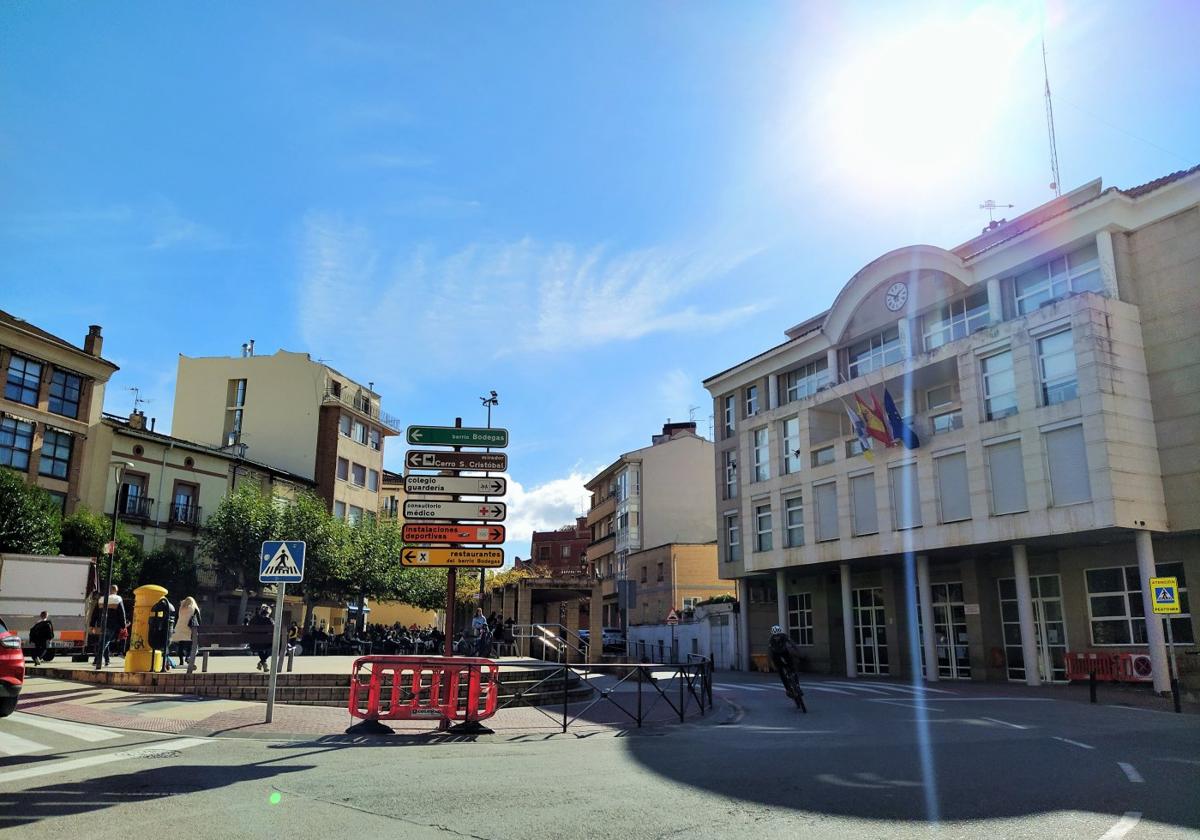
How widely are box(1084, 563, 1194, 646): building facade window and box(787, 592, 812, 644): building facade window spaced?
12.9 m

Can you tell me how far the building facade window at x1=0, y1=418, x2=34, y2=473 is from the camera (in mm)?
34031

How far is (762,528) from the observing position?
37.0 meters

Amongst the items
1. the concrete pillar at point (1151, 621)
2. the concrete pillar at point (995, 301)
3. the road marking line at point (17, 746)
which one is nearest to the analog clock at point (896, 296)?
the concrete pillar at point (995, 301)

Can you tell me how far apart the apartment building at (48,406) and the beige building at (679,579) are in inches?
1185

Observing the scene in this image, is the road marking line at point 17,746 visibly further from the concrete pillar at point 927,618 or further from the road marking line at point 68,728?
the concrete pillar at point 927,618

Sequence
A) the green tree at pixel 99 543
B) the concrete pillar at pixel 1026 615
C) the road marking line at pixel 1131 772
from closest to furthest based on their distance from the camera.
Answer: the road marking line at pixel 1131 772 → the concrete pillar at pixel 1026 615 → the green tree at pixel 99 543

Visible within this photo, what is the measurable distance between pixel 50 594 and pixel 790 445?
26570mm

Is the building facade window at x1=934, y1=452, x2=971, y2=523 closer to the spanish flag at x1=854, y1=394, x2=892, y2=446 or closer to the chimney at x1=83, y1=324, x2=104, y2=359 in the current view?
the spanish flag at x1=854, y1=394, x2=892, y2=446

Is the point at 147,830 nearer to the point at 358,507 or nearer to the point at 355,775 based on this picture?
the point at 355,775

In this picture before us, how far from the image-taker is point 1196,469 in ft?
74.7

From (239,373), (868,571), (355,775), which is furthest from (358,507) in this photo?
(355,775)

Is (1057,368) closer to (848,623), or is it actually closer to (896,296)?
(896,296)

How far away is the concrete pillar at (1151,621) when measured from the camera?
21.7 metres

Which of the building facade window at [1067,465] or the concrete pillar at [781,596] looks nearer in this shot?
the building facade window at [1067,465]
